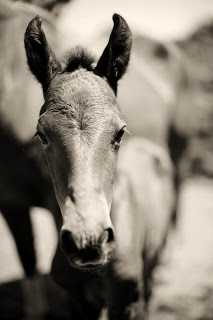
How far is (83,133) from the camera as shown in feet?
7.33

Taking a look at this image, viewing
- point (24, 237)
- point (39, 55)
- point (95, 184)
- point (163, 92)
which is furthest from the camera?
point (163, 92)

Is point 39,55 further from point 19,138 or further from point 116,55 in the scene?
point 19,138

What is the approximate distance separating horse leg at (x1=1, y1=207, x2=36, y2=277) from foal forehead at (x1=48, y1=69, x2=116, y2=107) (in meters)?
2.09

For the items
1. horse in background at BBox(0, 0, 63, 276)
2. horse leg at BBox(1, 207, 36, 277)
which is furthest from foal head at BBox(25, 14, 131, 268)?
horse leg at BBox(1, 207, 36, 277)

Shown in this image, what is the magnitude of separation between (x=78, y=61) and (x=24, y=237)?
2.37 metres

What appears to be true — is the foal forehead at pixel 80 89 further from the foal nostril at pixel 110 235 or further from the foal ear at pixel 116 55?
the foal nostril at pixel 110 235

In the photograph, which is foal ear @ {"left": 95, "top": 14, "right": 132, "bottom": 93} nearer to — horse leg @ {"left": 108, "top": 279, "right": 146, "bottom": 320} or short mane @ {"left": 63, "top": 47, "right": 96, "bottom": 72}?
short mane @ {"left": 63, "top": 47, "right": 96, "bottom": 72}

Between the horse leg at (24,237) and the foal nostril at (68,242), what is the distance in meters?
2.45

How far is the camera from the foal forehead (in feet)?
7.91

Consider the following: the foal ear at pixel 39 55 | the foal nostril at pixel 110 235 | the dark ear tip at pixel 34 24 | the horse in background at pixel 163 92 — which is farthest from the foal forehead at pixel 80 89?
the horse in background at pixel 163 92

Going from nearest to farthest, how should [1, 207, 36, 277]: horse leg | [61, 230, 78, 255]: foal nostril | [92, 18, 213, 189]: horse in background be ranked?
[61, 230, 78, 255]: foal nostril, [1, 207, 36, 277]: horse leg, [92, 18, 213, 189]: horse in background

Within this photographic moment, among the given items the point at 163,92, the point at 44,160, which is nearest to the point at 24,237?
the point at 44,160

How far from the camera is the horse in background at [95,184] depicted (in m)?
1.97

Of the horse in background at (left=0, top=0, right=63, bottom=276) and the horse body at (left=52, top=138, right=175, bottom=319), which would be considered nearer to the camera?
the horse body at (left=52, top=138, right=175, bottom=319)
